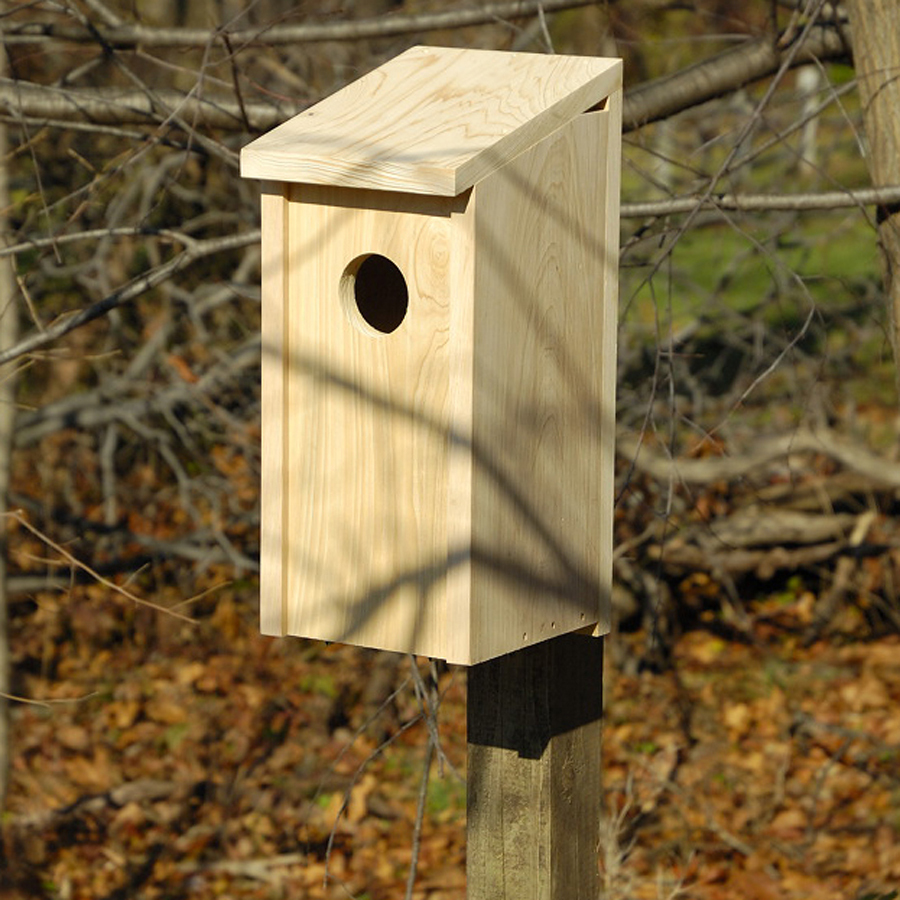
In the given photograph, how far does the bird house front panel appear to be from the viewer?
2375 mm

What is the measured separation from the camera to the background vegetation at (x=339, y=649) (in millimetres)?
4855

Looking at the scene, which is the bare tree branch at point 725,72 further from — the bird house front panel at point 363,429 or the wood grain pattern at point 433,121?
the bird house front panel at point 363,429

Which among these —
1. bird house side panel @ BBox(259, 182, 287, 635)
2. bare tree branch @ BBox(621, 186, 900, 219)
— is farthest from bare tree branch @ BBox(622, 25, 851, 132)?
bird house side panel @ BBox(259, 182, 287, 635)

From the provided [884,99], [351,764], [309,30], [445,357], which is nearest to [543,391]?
[445,357]

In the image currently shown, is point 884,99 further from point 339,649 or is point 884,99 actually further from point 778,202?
point 339,649

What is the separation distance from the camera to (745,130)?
9.95 ft

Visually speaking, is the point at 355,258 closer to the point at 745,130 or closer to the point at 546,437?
the point at 546,437

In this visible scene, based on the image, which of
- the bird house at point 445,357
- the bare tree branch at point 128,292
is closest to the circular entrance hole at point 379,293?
the bird house at point 445,357

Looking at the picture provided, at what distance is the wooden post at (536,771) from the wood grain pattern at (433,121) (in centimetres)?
91

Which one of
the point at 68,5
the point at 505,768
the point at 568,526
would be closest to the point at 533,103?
the point at 568,526

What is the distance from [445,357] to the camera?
2361mm

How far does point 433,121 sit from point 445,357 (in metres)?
0.39

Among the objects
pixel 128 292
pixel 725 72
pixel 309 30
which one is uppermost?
pixel 309 30

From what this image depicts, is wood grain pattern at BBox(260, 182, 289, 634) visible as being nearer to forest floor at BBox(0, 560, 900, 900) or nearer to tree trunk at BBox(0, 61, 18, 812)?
forest floor at BBox(0, 560, 900, 900)
